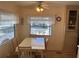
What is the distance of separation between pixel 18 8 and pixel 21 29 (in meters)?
0.27

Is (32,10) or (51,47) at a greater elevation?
(32,10)

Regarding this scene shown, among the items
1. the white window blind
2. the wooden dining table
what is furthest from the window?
the wooden dining table

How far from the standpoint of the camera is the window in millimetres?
1615

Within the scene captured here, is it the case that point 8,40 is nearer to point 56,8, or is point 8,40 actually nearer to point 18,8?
point 18,8

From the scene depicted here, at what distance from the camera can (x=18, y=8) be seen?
59.9 inches

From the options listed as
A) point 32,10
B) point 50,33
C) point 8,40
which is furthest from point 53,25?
point 8,40

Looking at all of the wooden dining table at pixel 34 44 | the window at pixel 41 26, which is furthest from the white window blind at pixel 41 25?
the wooden dining table at pixel 34 44

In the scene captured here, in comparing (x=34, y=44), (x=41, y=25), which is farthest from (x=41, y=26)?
(x=34, y=44)

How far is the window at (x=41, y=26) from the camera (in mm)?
1615

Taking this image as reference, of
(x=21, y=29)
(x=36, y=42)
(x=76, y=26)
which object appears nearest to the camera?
(x=76, y=26)

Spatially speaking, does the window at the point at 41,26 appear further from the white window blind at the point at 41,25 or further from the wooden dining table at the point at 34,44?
the wooden dining table at the point at 34,44

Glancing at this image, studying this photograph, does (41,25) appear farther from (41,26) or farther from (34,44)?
(34,44)

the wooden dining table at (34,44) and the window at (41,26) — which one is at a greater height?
the window at (41,26)

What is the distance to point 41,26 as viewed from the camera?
1633 millimetres
